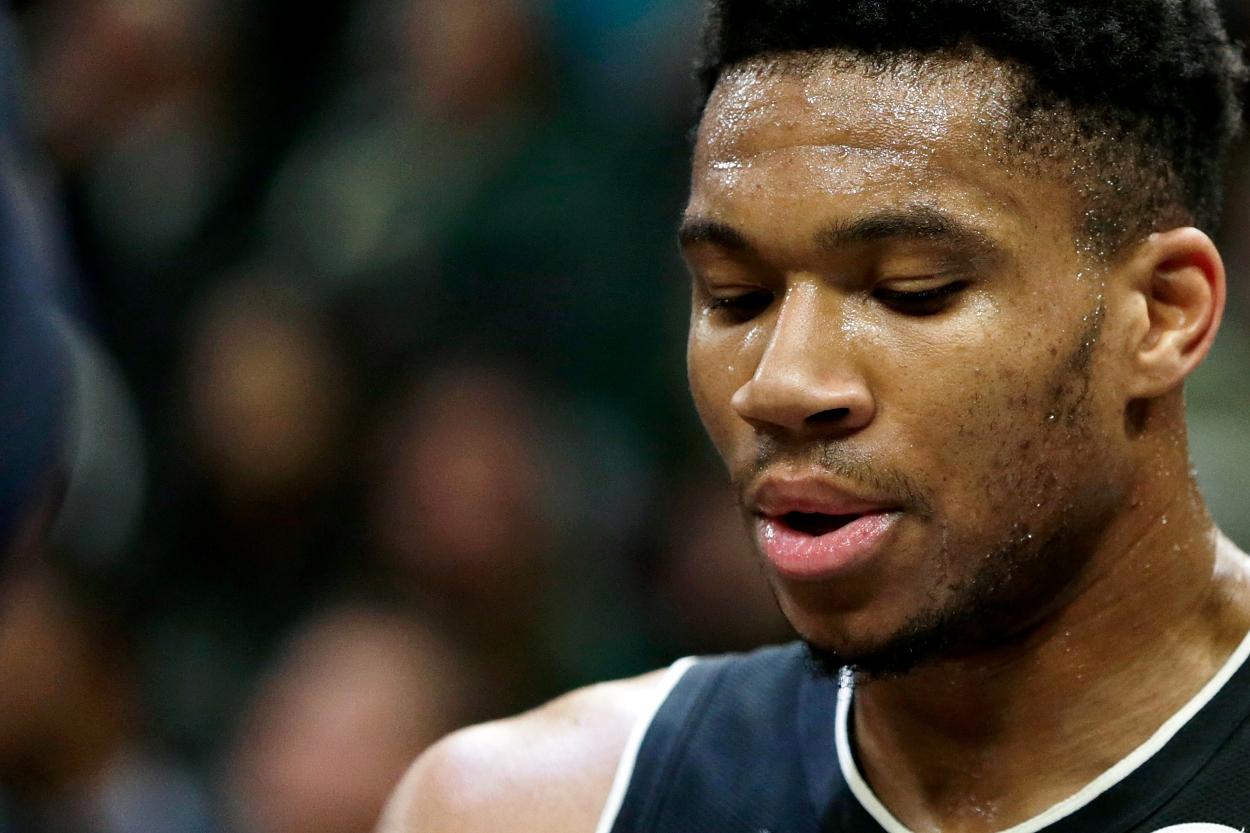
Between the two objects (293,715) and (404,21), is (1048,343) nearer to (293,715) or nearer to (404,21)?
(293,715)

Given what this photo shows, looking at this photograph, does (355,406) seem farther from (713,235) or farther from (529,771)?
(713,235)

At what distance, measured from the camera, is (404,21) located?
473cm

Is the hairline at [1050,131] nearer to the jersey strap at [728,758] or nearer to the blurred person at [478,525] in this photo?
the jersey strap at [728,758]

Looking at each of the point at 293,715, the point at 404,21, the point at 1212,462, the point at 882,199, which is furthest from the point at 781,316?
the point at 404,21

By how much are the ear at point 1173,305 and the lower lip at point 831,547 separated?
37 cm

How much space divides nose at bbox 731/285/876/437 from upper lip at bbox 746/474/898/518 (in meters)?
0.06

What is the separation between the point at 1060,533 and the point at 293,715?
8.63ft

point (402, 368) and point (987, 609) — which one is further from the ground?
point (987, 609)

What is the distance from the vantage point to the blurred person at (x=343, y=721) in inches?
155

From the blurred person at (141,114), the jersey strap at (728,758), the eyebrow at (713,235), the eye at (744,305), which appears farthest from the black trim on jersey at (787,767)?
the blurred person at (141,114)

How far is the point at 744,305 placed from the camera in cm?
205

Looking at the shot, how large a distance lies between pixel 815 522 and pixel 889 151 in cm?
45

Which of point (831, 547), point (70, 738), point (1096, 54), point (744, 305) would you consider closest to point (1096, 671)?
point (831, 547)

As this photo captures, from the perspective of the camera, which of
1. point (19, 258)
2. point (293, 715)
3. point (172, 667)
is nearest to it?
point (19, 258)
